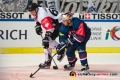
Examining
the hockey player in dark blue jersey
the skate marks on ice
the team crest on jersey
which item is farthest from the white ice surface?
the team crest on jersey

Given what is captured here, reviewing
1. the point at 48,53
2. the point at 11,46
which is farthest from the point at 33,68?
the point at 11,46

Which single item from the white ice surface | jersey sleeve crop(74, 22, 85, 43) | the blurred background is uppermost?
jersey sleeve crop(74, 22, 85, 43)

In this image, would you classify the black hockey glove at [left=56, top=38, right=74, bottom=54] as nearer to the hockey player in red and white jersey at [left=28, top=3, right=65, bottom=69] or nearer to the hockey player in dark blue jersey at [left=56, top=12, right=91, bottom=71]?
the hockey player in dark blue jersey at [left=56, top=12, right=91, bottom=71]

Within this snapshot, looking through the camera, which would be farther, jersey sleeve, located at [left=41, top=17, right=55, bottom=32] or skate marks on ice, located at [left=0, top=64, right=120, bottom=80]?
jersey sleeve, located at [left=41, top=17, right=55, bottom=32]

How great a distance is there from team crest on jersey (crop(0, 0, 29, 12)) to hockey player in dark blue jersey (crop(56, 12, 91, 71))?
482cm

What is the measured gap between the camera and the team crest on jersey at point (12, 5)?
11359 mm

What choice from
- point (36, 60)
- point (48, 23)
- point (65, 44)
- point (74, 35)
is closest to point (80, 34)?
point (74, 35)

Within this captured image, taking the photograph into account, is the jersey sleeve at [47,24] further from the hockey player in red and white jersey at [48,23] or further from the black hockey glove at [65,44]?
the black hockey glove at [65,44]

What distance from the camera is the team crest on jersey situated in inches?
447

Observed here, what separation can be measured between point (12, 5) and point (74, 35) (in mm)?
5259

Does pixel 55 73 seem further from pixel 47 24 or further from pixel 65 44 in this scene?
pixel 47 24

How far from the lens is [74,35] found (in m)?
6.52

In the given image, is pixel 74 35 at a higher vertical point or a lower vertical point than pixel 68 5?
higher

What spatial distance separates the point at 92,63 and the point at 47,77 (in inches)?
85.7
